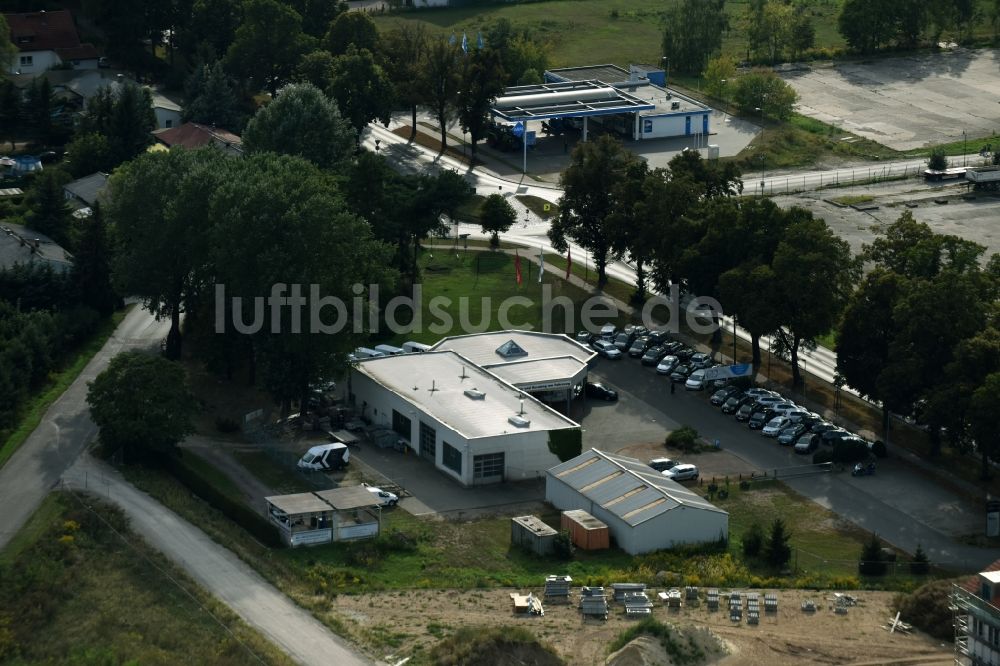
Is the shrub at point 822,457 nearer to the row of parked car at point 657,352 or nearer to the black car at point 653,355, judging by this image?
the row of parked car at point 657,352

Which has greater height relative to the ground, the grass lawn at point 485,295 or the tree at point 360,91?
the tree at point 360,91

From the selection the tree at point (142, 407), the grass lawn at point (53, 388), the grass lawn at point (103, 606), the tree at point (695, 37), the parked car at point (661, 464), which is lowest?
the parked car at point (661, 464)

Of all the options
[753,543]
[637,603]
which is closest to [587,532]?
A: [753,543]

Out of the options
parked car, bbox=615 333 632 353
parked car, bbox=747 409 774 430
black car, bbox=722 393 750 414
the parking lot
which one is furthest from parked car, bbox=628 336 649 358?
the parking lot

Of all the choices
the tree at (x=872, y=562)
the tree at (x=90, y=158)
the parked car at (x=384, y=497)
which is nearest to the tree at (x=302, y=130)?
the tree at (x=90, y=158)

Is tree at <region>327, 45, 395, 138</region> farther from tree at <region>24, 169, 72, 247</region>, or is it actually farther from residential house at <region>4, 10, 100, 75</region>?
tree at <region>24, 169, 72, 247</region>

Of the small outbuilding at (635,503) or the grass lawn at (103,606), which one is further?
the small outbuilding at (635,503)

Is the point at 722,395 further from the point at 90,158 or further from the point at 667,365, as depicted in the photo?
the point at 90,158

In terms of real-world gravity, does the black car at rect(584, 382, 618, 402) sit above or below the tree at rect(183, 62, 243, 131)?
below
